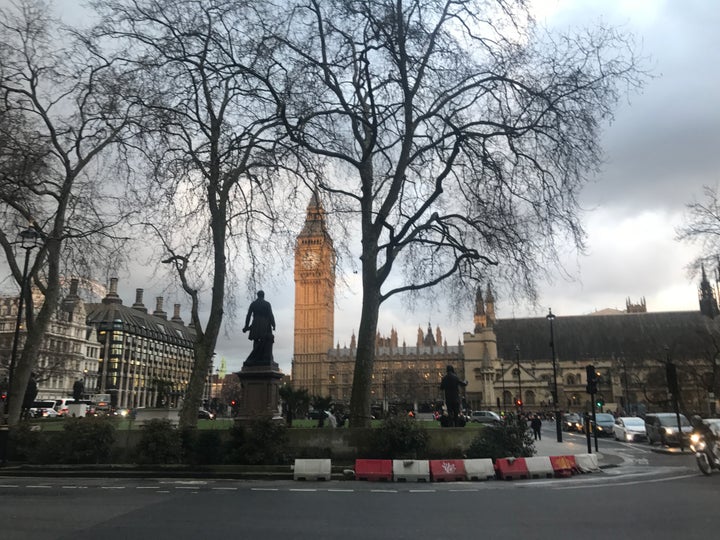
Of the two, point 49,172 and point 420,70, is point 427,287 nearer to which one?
point 420,70

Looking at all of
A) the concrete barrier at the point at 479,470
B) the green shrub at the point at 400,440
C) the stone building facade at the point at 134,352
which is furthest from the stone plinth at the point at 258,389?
the stone building facade at the point at 134,352

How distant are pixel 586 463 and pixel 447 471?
467cm

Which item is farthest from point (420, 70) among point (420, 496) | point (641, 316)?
point (641, 316)

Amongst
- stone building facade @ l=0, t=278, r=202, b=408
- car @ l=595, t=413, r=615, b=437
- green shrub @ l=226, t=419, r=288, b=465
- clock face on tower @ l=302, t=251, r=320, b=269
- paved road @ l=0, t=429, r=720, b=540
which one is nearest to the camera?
paved road @ l=0, t=429, r=720, b=540

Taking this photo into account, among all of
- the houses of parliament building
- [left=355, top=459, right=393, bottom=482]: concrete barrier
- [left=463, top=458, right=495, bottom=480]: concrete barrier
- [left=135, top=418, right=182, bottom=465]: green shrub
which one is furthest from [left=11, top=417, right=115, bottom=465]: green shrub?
the houses of parliament building

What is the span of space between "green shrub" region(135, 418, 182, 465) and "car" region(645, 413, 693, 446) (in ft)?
65.8

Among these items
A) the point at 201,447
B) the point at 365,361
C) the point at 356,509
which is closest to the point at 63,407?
the point at 201,447

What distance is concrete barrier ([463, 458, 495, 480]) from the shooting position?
13023mm

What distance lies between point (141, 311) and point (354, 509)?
137458 millimetres

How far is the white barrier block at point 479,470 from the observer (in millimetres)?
13023

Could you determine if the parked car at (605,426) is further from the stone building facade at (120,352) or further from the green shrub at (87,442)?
the stone building facade at (120,352)

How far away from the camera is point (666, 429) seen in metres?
25.4

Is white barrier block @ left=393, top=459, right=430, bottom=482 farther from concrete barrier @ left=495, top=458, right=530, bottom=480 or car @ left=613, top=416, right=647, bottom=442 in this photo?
car @ left=613, top=416, right=647, bottom=442

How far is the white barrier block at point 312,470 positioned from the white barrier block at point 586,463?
695 centimetres
